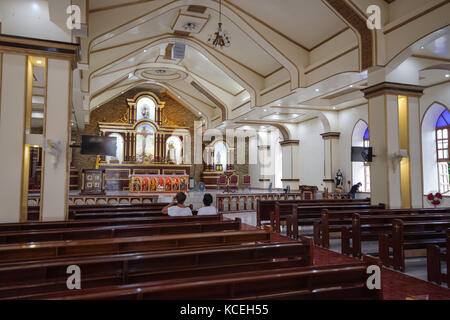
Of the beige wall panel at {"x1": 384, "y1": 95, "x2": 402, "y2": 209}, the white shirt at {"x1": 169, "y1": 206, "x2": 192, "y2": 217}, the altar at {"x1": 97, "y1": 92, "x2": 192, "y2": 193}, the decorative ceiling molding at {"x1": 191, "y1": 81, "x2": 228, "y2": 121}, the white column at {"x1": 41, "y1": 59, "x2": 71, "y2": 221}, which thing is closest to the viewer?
the white shirt at {"x1": 169, "y1": 206, "x2": 192, "y2": 217}

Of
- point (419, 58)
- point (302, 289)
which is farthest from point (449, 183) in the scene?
point (302, 289)

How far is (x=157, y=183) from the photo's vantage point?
14594 millimetres

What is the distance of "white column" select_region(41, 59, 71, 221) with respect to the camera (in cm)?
531

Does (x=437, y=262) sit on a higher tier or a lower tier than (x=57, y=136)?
lower

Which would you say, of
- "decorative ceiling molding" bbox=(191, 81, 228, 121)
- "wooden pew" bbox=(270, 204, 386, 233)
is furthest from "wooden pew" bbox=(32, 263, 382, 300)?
"decorative ceiling molding" bbox=(191, 81, 228, 121)

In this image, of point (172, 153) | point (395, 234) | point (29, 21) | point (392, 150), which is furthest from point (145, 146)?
point (395, 234)

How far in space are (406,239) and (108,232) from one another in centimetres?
430

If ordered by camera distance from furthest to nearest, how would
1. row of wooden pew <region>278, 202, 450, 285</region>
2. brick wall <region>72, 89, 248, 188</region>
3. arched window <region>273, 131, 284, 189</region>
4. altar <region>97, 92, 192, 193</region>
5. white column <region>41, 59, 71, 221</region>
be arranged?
arched window <region>273, 131, 284, 189</region>, brick wall <region>72, 89, 248, 188</region>, altar <region>97, 92, 192, 193</region>, white column <region>41, 59, 71, 221</region>, row of wooden pew <region>278, 202, 450, 285</region>

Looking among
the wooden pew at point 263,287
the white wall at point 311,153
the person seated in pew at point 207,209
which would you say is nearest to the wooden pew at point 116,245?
the wooden pew at point 263,287

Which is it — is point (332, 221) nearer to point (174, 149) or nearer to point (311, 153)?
point (311, 153)

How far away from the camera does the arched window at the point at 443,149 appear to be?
35.6ft

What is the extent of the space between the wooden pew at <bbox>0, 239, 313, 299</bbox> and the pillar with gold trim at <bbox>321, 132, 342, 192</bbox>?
1230 cm

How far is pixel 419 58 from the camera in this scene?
27.3ft

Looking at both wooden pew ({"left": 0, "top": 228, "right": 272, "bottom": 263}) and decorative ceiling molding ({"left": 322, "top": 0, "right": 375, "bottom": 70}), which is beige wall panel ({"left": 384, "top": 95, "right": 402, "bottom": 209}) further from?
wooden pew ({"left": 0, "top": 228, "right": 272, "bottom": 263})
